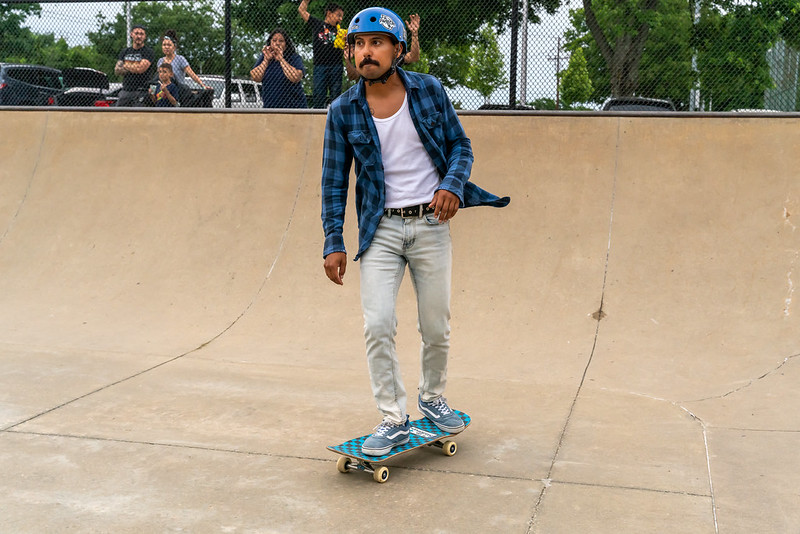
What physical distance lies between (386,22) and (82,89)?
28.0 ft

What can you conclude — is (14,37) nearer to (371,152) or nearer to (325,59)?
(325,59)

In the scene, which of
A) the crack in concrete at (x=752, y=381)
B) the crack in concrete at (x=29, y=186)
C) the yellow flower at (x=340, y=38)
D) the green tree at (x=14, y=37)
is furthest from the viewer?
the green tree at (x=14, y=37)

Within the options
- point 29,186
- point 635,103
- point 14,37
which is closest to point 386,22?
point 635,103

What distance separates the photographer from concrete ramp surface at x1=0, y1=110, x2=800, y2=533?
336 cm

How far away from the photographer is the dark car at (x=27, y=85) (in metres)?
10.5

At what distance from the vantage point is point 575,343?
226 inches

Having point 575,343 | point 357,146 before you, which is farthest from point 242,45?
point 357,146

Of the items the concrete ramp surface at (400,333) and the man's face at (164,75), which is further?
the man's face at (164,75)

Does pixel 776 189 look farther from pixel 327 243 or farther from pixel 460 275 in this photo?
pixel 327 243

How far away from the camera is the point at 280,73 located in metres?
9.05

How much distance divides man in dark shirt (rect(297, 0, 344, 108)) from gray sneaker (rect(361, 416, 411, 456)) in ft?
19.7

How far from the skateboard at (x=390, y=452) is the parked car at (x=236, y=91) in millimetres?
6016

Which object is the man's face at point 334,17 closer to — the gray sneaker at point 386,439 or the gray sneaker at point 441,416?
the gray sneaker at point 441,416

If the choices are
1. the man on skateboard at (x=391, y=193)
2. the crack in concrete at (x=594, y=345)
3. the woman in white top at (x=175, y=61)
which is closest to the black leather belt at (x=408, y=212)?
the man on skateboard at (x=391, y=193)
